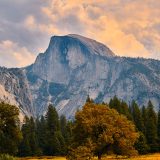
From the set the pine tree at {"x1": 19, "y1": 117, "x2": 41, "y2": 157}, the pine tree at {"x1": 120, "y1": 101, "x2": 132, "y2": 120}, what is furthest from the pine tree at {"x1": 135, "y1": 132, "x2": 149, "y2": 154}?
the pine tree at {"x1": 19, "y1": 117, "x2": 41, "y2": 157}

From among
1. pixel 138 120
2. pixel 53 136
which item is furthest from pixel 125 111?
pixel 53 136

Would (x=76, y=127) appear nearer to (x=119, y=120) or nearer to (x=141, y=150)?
(x=119, y=120)

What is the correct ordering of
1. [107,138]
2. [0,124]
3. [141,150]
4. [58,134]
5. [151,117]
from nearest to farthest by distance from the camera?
[107,138] < [0,124] < [141,150] < [151,117] < [58,134]

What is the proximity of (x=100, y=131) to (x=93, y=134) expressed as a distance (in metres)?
1.25

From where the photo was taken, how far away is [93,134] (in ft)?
224

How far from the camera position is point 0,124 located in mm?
86812

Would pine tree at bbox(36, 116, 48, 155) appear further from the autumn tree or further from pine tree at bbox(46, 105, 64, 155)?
the autumn tree

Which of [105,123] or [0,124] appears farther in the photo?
[0,124]

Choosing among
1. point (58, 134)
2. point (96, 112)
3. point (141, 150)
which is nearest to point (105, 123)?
point (96, 112)

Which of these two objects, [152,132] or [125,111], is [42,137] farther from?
[152,132]

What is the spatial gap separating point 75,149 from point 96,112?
693 cm

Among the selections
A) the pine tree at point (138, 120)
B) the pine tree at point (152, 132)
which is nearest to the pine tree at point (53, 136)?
the pine tree at point (138, 120)

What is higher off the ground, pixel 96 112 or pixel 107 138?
pixel 96 112

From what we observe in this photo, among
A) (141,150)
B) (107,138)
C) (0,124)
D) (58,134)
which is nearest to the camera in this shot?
(107,138)
